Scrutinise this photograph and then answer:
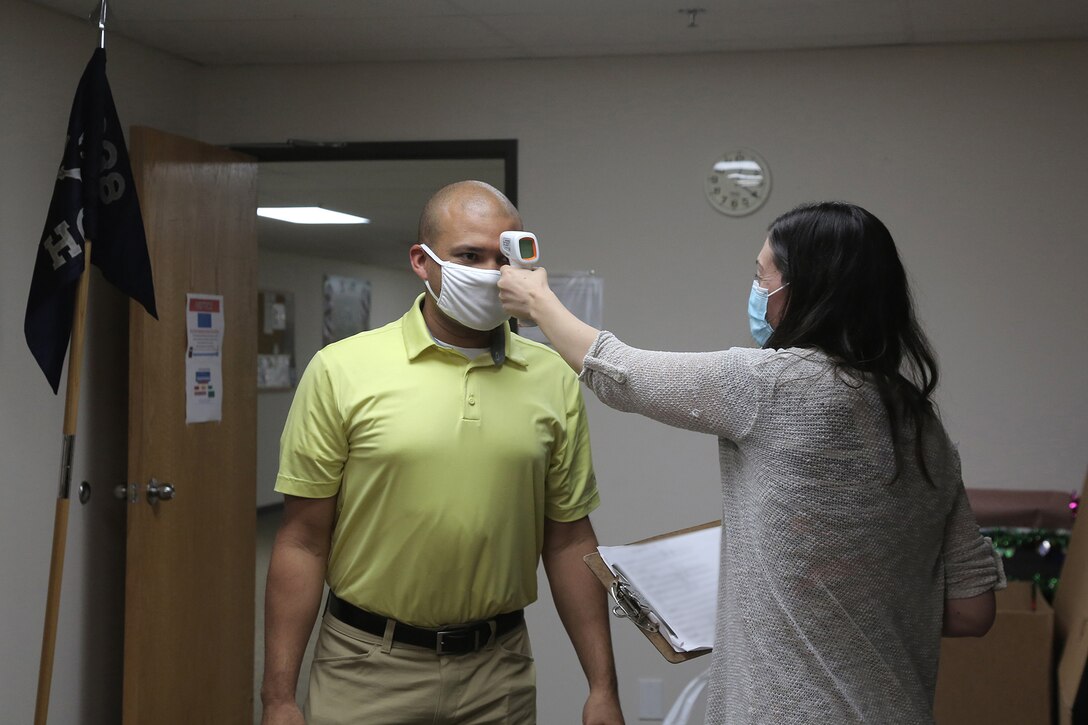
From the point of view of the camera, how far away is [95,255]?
280 centimetres

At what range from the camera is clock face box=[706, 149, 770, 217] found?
3643 mm

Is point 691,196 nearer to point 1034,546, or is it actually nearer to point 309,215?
point 1034,546

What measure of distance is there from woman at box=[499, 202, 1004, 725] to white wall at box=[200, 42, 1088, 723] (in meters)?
2.24

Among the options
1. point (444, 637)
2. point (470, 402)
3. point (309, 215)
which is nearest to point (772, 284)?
point (470, 402)

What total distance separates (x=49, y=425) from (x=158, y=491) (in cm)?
37

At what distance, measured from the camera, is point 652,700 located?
3.71 meters

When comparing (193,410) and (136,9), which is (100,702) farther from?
(136,9)

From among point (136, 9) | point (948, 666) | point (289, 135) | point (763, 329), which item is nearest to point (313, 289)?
point (289, 135)

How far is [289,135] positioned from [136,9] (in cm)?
81

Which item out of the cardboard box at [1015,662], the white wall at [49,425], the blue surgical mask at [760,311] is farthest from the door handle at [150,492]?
the cardboard box at [1015,662]

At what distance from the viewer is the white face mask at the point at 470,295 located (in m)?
1.79

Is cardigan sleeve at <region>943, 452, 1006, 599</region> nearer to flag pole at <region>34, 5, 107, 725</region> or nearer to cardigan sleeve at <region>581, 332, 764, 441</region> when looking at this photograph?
cardigan sleeve at <region>581, 332, 764, 441</region>

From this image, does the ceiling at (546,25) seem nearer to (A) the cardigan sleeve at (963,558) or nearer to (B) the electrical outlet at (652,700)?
(A) the cardigan sleeve at (963,558)

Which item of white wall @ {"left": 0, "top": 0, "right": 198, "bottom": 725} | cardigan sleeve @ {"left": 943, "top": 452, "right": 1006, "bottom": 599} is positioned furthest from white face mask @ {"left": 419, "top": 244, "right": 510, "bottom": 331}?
white wall @ {"left": 0, "top": 0, "right": 198, "bottom": 725}
